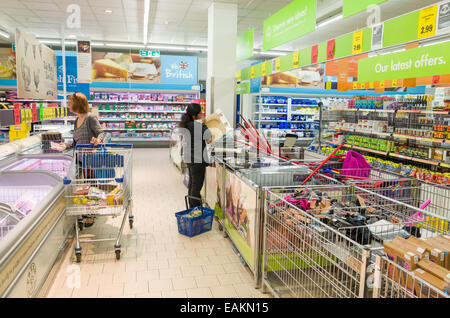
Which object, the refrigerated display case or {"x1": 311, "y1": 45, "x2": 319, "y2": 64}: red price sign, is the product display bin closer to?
the refrigerated display case

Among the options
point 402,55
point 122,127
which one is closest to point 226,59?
point 402,55

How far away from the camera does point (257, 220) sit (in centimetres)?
310

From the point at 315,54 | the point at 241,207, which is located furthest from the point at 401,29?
the point at 241,207

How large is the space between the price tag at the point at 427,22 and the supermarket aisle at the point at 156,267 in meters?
3.25

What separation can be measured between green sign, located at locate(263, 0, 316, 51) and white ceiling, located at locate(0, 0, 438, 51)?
239 cm

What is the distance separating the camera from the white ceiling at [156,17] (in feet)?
28.6

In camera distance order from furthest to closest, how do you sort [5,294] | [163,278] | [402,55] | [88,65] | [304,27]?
[88,65]
[304,27]
[402,55]
[163,278]
[5,294]

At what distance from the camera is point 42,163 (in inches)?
168

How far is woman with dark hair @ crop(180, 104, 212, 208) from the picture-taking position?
185 inches

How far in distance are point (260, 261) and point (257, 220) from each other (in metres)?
0.40

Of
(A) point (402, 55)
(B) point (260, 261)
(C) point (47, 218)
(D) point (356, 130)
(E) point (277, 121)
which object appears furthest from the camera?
(E) point (277, 121)

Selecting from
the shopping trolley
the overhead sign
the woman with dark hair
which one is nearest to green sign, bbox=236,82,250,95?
the overhead sign

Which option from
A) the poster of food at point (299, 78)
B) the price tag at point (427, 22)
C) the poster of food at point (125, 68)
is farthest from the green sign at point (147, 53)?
the price tag at point (427, 22)
